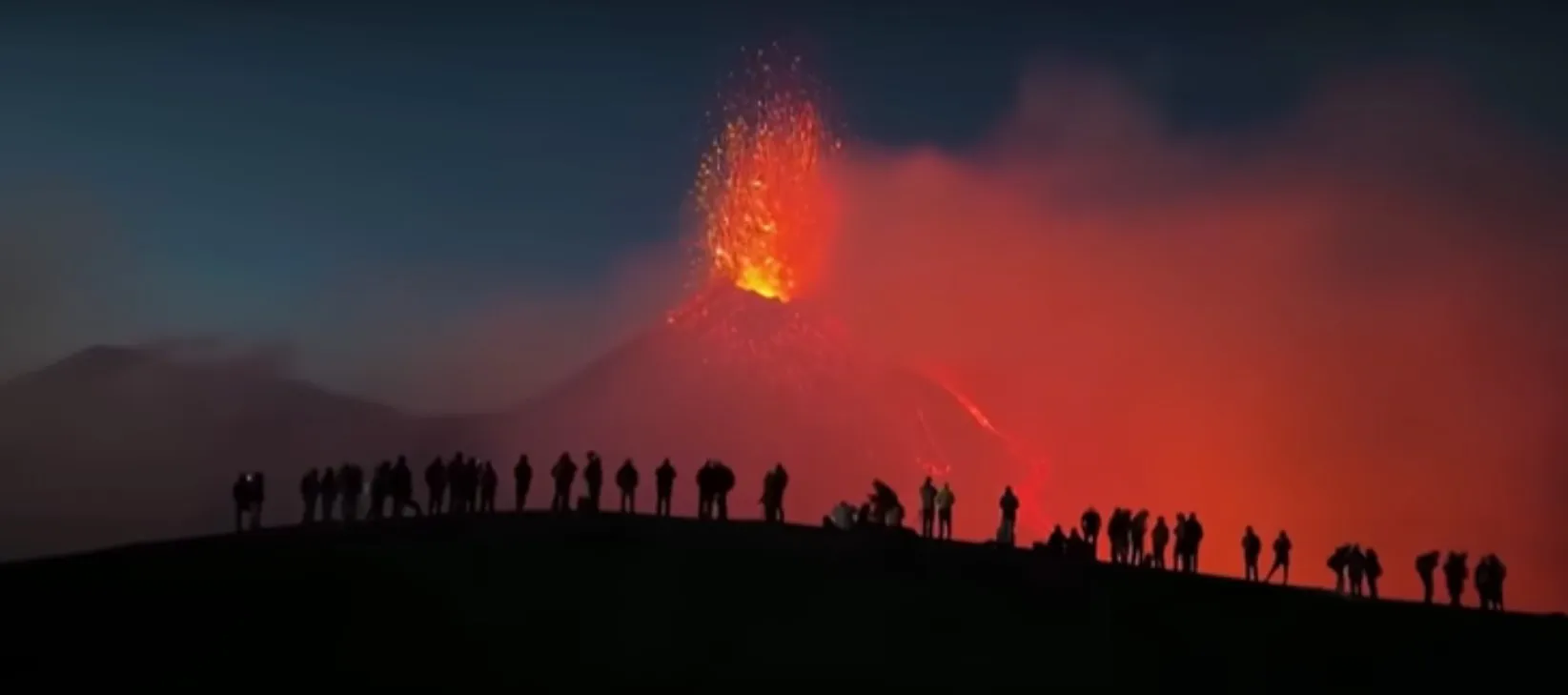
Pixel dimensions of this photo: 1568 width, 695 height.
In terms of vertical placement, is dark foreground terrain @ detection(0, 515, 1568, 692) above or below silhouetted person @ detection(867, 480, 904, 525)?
below

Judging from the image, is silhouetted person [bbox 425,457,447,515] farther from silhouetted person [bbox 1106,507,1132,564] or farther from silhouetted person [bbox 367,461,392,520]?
silhouetted person [bbox 1106,507,1132,564]

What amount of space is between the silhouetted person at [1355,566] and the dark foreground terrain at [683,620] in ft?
13.2

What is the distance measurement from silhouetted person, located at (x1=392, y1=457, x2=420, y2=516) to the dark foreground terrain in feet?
13.0

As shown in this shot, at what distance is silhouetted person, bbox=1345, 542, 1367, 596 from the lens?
41.4m

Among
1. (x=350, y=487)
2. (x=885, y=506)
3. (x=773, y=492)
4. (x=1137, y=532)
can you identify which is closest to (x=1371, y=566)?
(x=1137, y=532)

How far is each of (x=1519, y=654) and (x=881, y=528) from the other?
14485 millimetres

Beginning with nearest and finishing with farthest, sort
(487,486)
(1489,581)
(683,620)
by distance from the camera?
1. (683,620)
2. (1489,581)
3. (487,486)

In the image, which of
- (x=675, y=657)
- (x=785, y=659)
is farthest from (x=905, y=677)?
(x=675, y=657)

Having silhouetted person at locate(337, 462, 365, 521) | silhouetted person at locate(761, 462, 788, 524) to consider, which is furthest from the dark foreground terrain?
silhouetted person at locate(337, 462, 365, 521)

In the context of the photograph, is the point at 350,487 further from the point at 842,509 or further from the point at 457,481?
the point at 842,509

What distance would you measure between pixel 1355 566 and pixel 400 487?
2525 cm

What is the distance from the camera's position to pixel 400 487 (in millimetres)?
42344

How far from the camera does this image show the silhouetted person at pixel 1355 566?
41.4m

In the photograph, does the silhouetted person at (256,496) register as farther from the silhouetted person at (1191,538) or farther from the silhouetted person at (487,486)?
the silhouetted person at (1191,538)
